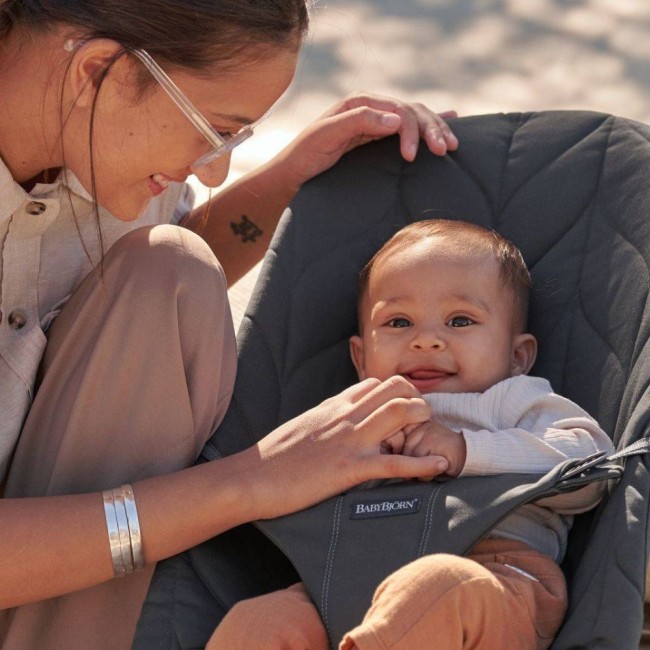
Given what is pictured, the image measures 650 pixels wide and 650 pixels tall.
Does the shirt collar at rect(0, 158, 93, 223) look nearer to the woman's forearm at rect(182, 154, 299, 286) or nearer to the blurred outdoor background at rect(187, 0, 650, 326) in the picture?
the woman's forearm at rect(182, 154, 299, 286)

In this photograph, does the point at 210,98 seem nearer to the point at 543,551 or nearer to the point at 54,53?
the point at 54,53

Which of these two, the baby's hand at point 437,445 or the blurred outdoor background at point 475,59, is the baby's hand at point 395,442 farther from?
the blurred outdoor background at point 475,59

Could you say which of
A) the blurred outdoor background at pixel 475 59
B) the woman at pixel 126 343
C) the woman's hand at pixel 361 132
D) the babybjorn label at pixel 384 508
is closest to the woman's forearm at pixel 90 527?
the woman at pixel 126 343

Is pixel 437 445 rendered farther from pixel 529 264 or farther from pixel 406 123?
pixel 406 123

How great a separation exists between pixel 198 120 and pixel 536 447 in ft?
2.34

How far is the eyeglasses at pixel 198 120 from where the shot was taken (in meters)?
1.91

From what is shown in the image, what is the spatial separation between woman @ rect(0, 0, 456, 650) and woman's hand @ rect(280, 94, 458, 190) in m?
0.40

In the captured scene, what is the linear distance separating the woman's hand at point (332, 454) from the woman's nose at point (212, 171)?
0.41m

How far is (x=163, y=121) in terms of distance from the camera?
1.97 m

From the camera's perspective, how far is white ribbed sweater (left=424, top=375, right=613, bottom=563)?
188 centimetres

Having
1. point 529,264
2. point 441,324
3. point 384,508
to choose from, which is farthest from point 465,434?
point 529,264

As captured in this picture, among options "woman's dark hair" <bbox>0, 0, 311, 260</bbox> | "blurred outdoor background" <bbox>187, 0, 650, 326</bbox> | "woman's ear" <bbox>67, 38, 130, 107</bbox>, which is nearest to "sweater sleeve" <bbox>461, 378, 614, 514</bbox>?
"woman's dark hair" <bbox>0, 0, 311, 260</bbox>

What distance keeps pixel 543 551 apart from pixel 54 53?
1.04 meters

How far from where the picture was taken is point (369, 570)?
1.78 metres
